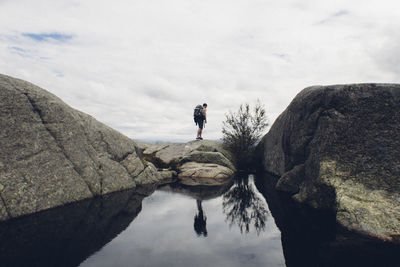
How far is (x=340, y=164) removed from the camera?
274 inches

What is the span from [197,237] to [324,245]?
8.42 ft

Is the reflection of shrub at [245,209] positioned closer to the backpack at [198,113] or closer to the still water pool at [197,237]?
the still water pool at [197,237]

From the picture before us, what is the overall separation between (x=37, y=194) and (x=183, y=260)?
5.13 m

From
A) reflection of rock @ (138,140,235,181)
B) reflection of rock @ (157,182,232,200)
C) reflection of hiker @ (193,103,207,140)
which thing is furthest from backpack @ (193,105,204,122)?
reflection of rock @ (157,182,232,200)

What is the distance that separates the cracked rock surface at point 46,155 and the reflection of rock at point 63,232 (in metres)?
0.57

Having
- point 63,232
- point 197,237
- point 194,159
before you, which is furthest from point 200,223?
point 194,159

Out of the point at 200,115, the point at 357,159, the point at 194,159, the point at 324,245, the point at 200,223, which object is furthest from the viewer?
the point at 200,115

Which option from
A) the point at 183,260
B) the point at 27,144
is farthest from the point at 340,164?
the point at 27,144

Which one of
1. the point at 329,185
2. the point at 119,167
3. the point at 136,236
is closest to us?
the point at 136,236

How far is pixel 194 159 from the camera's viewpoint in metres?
16.4

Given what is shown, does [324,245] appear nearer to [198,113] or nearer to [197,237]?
[197,237]

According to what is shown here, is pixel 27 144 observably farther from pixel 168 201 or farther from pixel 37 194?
pixel 168 201

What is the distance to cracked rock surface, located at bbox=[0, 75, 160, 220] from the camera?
6504 millimetres

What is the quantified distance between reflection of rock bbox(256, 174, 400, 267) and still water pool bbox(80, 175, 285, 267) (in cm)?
27
